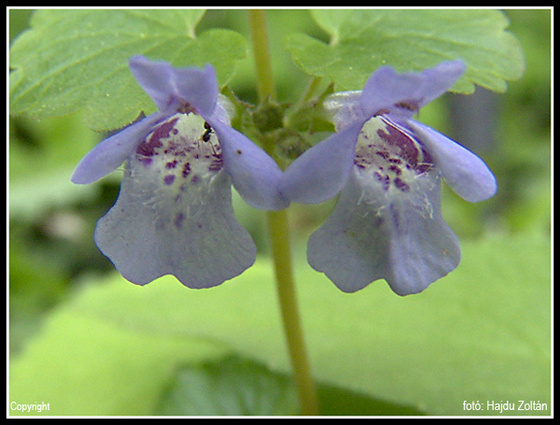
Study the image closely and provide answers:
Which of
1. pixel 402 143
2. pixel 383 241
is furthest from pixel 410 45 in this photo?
pixel 383 241

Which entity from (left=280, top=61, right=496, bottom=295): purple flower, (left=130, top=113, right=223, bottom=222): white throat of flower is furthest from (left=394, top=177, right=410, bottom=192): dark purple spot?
(left=130, top=113, right=223, bottom=222): white throat of flower

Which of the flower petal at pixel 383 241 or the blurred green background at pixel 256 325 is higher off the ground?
the flower petal at pixel 383 241


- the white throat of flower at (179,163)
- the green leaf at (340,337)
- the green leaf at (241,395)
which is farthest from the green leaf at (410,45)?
the green leaf at (241,395)

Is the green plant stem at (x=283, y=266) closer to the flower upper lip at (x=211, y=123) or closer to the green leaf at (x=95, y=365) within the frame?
the flower upper lip at (x=211, y=123)

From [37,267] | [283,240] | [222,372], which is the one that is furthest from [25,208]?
[283,240]

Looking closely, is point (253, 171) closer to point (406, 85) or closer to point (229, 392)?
point (406, 85)

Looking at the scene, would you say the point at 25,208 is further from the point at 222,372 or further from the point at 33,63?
the point at 33,63
